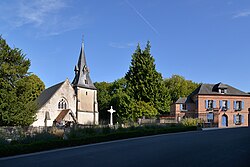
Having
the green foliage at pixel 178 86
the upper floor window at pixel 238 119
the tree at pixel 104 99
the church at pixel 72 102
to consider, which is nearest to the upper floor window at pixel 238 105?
the upper floor window at pixel 238 119

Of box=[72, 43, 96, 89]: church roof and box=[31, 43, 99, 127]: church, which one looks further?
box=[72, 43, 96, 89]: church roof

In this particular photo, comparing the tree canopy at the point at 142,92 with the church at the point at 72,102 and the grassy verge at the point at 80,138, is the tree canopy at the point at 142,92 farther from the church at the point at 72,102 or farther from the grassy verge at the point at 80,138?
the grassy verge at the point at 80,138

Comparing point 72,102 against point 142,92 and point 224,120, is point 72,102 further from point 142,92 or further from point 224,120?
point 224,120

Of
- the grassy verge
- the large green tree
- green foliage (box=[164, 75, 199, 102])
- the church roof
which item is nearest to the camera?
the grassy verge

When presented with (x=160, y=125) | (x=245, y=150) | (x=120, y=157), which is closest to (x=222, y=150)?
(x=245, y=150)

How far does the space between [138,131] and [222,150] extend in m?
11.9

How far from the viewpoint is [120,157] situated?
42.2 feet

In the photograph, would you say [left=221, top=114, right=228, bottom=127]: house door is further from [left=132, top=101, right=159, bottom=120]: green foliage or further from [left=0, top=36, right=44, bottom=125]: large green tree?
[left=0, top=36, right=44, bottom=125]: large green tree

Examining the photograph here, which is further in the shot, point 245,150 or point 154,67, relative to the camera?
point 154,67

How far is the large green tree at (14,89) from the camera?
2820cm

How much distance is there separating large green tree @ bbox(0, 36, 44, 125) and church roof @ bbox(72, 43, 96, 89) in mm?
19114

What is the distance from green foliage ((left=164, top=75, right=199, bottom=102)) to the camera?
6525 cm

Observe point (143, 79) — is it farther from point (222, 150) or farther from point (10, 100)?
point (222, 150)

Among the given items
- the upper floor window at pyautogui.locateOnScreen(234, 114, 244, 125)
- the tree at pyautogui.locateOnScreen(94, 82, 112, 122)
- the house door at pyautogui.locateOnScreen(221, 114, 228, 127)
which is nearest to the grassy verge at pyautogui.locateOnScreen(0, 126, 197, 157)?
the house door at pyautogui.locateOnScreen(221, 114, 228, 127)
